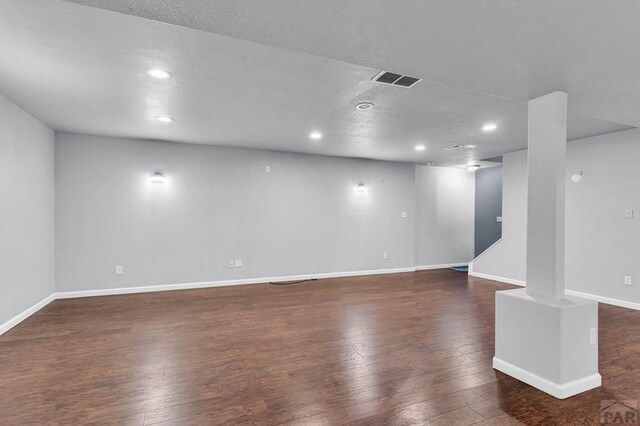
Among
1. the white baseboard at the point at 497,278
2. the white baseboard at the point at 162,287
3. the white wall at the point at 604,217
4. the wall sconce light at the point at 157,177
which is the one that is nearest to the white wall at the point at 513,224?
the white baseboard at the point at 497,278

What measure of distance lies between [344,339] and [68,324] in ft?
10.5

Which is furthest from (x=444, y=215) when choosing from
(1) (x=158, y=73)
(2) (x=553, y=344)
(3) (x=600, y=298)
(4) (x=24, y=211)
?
(4) (x=24, y=211)

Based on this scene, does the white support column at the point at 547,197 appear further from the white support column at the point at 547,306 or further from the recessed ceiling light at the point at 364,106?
the recessed ceiling light at the point at 364,106

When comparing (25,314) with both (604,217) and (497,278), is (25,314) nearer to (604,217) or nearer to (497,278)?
(497,278)

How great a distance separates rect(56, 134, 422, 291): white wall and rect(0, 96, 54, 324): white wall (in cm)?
33

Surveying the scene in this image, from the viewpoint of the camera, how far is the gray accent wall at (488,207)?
26.2 feet

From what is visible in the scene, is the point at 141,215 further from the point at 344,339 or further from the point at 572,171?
the point at 572,171

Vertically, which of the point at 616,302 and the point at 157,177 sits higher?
the point at 157,177

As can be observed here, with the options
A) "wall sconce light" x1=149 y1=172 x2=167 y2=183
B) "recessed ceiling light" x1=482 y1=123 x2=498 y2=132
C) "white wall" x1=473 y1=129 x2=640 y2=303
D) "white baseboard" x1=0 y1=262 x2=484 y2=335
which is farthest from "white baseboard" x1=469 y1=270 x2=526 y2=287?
A: "wall sconce light" x1=149 y1=172 x2=167 y2=183

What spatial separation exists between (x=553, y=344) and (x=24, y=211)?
18.0ft

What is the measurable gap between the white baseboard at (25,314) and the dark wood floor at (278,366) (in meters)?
0.14

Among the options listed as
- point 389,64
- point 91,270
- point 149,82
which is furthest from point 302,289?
point 389,64

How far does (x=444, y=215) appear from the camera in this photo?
7.93 metres

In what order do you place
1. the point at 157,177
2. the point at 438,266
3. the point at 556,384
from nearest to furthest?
the point at 556,384
the point at 157,177
the point at 438,266
